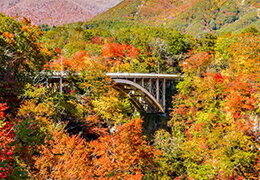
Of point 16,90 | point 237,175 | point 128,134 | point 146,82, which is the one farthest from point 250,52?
point 16,90

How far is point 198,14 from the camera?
99.2 meters

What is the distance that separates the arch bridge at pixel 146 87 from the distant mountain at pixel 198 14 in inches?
2244

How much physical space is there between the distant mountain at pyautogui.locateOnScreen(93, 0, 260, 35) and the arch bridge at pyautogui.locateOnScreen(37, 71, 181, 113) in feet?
187

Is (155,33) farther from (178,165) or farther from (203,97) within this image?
(178,165)

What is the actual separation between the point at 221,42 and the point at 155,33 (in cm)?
968

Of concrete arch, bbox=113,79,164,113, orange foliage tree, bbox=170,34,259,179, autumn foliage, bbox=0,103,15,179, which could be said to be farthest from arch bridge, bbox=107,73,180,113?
autumn foliage, bbox=0,103,15,179

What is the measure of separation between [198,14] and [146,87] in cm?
8027

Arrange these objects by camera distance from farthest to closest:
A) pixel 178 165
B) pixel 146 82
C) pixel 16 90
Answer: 1. pixel 146 82
2. pixel 178 165
3. pixel 16 90

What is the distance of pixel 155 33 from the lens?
40.7m

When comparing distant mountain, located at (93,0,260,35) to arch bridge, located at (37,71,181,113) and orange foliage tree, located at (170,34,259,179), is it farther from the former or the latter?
orange foliage tree, located at (170,34,259,179)

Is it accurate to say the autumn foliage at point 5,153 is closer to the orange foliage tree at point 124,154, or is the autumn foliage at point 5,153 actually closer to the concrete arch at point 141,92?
the orange foliage tree at point 124,154

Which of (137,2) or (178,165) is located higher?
(137,2)

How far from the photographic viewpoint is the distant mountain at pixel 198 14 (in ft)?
291

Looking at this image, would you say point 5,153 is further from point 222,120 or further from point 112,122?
point 222,120
